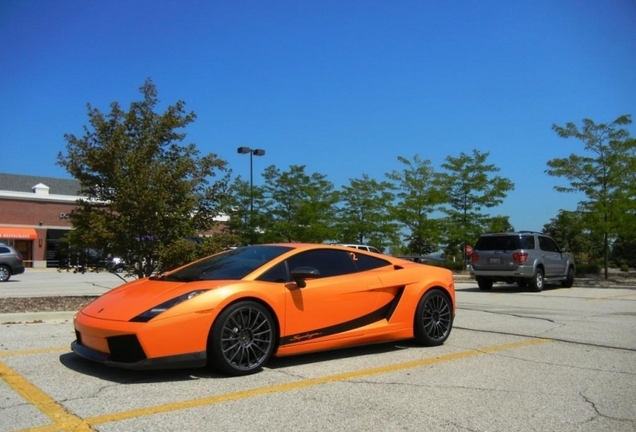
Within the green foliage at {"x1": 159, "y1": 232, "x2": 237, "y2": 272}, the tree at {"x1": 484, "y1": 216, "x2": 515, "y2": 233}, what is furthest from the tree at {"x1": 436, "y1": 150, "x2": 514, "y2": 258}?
the green foliage at {"x1": 159, "y1": 232, "x2": 237, "y2": 272}

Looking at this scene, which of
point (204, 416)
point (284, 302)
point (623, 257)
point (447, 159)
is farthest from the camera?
point (623, 257)

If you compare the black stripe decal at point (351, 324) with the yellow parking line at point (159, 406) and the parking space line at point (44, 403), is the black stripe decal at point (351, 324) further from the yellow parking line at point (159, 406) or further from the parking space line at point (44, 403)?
the parking space line at point (44, 403)

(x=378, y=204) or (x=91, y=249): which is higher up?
(x=378, y=204)

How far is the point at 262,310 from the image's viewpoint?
5.62 m

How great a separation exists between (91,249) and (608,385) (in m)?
9.43

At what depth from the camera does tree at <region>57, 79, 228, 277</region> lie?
418 inches

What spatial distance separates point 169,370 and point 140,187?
5777 mm

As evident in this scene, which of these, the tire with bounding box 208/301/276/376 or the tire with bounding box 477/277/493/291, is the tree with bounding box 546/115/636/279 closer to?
the tire with bounding box 477/277/493/291

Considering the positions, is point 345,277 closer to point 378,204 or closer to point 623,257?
point 378,204

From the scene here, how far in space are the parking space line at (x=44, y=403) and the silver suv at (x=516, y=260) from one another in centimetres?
1400

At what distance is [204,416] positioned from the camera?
13.7 ft

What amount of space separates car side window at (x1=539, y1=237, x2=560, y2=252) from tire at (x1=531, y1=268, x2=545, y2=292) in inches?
38.2

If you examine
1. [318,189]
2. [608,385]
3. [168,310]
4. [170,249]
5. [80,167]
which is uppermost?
[318,189]

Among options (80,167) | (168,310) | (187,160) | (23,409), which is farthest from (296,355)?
(80,167)
